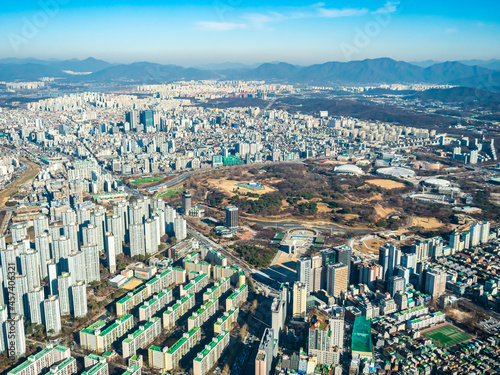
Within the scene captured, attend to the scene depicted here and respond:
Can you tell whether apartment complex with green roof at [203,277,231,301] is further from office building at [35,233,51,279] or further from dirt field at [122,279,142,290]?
office building at [35,233,51,279]

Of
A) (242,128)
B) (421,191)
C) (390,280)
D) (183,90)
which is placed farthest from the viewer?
(183,90)

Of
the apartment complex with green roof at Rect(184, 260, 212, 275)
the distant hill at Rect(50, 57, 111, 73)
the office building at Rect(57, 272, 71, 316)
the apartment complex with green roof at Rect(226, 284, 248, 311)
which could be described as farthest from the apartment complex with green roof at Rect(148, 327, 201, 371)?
the distant hill at Rect(50, 57, 111, 73)

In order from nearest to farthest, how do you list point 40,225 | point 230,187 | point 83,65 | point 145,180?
1. point 40,225
2. point 230,187
3. point 145,180
4. point 83,65

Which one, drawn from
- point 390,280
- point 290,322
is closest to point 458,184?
point 390,280

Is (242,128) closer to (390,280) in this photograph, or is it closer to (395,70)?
(390,280)

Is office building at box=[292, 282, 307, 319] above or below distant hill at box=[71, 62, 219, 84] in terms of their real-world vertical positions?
below

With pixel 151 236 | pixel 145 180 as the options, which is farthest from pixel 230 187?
pixel 151 236

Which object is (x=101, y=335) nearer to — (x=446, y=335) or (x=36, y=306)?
(x=36, y=306)
